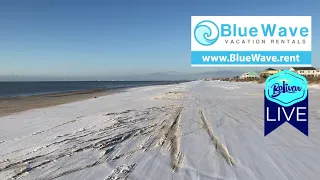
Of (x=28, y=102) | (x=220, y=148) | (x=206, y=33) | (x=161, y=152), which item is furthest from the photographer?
(x=28, y=102)

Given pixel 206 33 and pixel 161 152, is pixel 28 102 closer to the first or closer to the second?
pixel 206 33

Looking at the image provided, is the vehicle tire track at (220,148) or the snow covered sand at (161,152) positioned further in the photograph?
the vehicle tire track at (220,148)

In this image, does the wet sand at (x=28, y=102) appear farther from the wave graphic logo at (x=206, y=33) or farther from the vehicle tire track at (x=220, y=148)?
the wave graphic logo at (x=206, y=33)

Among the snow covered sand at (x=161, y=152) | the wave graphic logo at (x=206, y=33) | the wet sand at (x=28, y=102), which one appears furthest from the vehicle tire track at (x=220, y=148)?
the wave graphic logo at (x=206, y=33)

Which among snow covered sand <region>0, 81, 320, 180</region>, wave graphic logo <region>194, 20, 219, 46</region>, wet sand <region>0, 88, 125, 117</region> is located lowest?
wet sand <region>0, 88, 125, 117</region>

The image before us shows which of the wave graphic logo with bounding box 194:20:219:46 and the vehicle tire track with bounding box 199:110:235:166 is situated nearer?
the vehicle tire track with bounding box 199:110:235:166

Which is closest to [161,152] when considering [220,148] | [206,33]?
[220,148]

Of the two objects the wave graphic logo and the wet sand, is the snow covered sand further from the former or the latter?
the wave graphic logo

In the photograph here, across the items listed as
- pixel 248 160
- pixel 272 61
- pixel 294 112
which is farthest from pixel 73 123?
pixel 272 61

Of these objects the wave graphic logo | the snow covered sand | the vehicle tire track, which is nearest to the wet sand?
the snow covered sand
